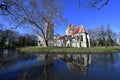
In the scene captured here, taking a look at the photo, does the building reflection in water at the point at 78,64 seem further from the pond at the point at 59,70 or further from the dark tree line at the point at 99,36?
the dark tree line at the point at 99,36

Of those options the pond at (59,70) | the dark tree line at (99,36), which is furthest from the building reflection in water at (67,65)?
the dark tree line at (99,36)

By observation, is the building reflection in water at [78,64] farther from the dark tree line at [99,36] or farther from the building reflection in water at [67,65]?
the dark tree line at [99,36]

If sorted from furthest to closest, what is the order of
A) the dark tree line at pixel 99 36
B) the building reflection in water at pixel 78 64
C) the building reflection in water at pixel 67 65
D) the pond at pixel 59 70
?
1. the dark tree line at pixel 99 36
2. the building reflection in water at pixel 78 64
3. the building reflection in water at pixel 67 65
4. the pond at pixel 59 70

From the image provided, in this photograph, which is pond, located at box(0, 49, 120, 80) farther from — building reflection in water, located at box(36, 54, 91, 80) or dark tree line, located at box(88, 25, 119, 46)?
dark tree line, located at box(88, 25, 119, 46)

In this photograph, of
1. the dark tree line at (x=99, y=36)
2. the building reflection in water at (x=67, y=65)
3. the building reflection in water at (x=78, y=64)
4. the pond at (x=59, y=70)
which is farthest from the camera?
the dark tree line at (x=99, y=36)

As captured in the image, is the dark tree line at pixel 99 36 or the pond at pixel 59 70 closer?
the pond at pixel 59 70

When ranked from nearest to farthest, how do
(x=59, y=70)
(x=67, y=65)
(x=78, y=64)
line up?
(x=59, y=70)
(x=67, y=65)
(x=78, y=64)

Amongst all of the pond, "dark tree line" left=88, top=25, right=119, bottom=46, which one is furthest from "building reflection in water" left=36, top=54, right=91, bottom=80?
"dark tree line" left=88, top=25, right=119, bottom=46

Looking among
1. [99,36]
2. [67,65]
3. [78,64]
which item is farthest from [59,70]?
[99,36]

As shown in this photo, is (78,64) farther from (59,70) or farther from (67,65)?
(59,70)

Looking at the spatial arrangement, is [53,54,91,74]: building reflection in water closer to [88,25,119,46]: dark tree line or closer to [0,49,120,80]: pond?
[0,49,120,80]: pond

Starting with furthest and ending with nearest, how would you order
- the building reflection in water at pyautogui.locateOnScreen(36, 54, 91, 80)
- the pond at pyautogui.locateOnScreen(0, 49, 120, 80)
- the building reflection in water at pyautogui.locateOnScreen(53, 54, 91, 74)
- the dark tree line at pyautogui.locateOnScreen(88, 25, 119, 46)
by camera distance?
the dark tree line at pyautogui.locateOnScreen(88, 25, 119, 46) < the building reflection in water at pyautogui.locateOnScreen(53, 54, 91, 74) < the building reflection in water at pyautogui.locateOnScreen(36, 54, 91, 80) < the pond at pyautogui.locateOnScreen(0, 49, 120, 80)

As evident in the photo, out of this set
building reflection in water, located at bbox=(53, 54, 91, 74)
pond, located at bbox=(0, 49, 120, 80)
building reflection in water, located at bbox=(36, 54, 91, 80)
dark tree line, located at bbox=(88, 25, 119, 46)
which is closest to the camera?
pond, located at bbox=(0, 49, 120, 80)

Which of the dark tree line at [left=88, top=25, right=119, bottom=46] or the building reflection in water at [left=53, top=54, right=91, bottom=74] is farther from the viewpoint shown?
the dark tree line at [left=88, top=25, right=119, bottom=46]
